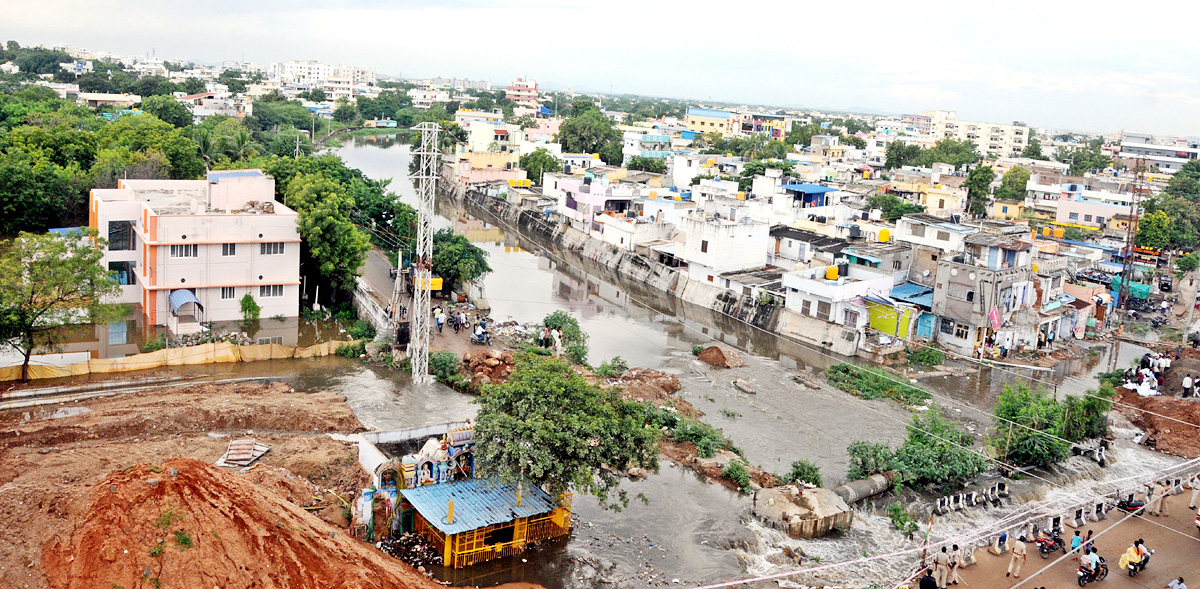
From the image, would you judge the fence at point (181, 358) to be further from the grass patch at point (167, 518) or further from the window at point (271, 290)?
the grass patch at point (167, 518)

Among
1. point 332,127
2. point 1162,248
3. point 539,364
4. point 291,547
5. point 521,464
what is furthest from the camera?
point 332,127

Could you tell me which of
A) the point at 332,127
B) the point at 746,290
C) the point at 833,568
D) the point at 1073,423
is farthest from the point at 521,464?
the point at 332,127

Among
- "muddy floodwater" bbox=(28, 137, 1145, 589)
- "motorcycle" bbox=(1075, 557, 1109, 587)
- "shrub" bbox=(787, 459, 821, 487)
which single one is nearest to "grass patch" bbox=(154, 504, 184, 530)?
"muddy floodwater" bbox=(28, 137, 1145, 589)

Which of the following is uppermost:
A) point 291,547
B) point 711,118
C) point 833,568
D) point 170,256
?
point 711,118

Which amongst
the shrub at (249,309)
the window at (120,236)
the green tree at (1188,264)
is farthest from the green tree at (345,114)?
the green tree at (1188,264)

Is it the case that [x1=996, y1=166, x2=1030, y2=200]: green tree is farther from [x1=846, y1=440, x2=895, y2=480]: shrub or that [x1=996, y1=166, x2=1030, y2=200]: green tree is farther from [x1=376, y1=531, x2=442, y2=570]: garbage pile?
[x1=376, y1=531, x2=442, y2=570]: garbage pile

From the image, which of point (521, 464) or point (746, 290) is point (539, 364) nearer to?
point (521, 464)
